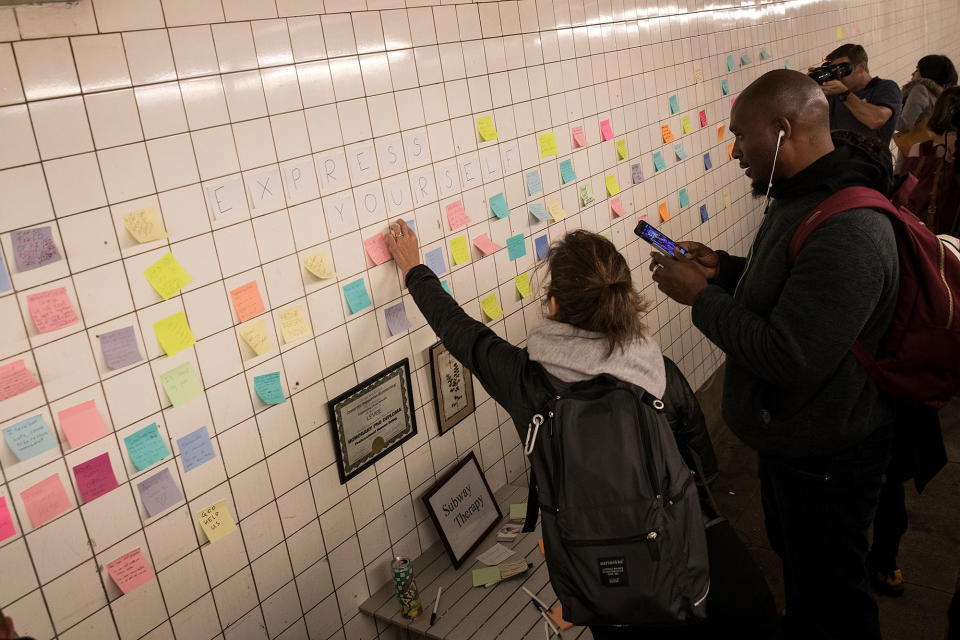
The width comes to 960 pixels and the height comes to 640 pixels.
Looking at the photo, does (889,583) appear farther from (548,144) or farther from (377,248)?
(377,248)

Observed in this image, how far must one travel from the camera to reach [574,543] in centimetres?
180

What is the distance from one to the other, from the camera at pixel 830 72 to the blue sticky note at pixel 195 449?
4075 mm

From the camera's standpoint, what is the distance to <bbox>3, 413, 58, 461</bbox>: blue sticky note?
1.49 meters

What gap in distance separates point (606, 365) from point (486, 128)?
3.94ft

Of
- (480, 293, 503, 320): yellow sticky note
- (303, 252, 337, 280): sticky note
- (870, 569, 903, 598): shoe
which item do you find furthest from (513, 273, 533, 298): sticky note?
(870, 569, 903, 598): shoe

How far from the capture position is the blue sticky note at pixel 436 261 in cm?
244

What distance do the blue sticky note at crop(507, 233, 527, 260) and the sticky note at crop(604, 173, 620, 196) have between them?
2.21 feet

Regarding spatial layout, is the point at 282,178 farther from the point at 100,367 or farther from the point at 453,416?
the point at 453,416

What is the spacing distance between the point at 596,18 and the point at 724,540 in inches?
90.1

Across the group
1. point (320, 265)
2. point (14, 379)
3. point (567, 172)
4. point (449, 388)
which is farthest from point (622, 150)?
point (14, 379)

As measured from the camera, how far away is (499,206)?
2703 mm

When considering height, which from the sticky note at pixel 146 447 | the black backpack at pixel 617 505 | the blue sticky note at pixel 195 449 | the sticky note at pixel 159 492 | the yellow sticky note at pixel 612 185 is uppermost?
the yellow sticky note at pixel 612 185

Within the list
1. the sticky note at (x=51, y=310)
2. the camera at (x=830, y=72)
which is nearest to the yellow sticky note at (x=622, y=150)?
the camera at (x=830, y=72)

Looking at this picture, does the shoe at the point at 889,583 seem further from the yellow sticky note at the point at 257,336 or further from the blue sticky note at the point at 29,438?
the blue sticky note at the point at 29,438
